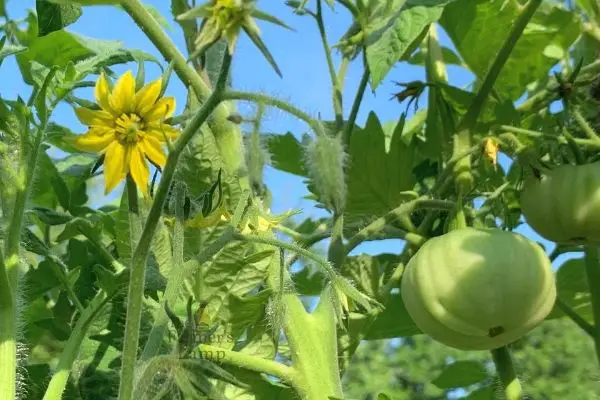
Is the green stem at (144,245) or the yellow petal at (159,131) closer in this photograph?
the green stem at (144,245)

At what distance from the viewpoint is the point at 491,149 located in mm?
841

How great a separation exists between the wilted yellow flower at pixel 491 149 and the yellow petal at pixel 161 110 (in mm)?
323

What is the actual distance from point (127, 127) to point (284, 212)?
0.28 meters

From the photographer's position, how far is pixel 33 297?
3.48 feet

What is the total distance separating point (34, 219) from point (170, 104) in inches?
18.8

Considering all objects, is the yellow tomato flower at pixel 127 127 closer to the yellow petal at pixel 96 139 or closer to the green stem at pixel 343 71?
the yellow petal at pixel 96 139

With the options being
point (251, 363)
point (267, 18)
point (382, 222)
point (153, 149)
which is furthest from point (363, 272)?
point (267, 18)

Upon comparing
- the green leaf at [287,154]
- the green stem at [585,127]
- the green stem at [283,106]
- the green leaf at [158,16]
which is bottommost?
the green stem at [283,106]

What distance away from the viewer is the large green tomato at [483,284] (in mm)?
772

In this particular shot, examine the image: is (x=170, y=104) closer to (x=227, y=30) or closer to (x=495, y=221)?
(x=227, y=30)

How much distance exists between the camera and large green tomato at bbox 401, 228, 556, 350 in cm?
77

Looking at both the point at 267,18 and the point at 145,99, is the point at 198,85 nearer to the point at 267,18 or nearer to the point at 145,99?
the point at 145,99

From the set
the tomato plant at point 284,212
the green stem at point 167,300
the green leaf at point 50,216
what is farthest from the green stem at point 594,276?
the green leaf at point 50,216

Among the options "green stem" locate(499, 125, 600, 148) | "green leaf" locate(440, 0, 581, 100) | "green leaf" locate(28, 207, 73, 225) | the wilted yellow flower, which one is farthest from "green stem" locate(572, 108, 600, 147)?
"green leaf" locate(28, 207, 73, 225)
